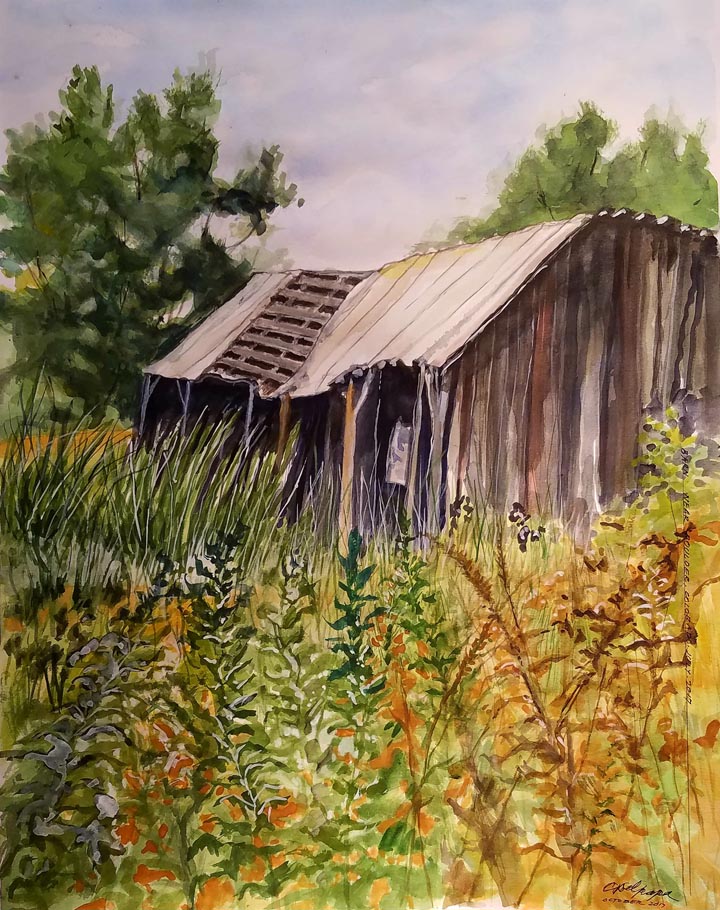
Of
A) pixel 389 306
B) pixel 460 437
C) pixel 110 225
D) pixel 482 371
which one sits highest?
pixel 110 225

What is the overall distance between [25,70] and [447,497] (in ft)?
5.05

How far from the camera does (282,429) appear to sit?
5.70ft

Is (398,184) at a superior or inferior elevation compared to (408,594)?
superior

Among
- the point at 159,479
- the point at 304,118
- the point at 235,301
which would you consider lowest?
the point at 159,479

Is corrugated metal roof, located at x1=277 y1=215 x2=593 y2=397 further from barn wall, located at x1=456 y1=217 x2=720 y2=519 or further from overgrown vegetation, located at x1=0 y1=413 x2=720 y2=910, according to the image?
overgrown vegetation, located at x1=0 y1=413 x2=720 y2=910

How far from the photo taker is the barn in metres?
1.72

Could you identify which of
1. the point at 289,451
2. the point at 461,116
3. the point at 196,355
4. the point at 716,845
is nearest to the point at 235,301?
the point at 196,355

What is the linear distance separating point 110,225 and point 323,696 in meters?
1.34

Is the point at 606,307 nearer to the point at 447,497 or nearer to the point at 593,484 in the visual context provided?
the point at 593,484

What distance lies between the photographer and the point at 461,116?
66.5 inches

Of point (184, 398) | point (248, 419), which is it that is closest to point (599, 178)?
point (248, 419)
